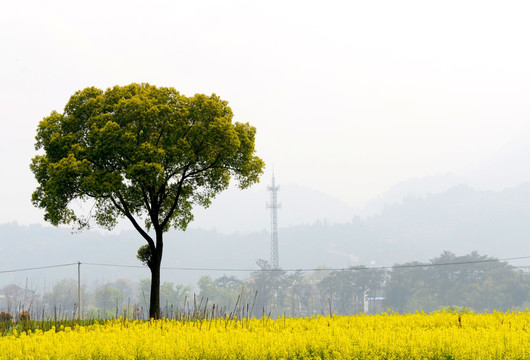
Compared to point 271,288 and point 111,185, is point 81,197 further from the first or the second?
point 271,288

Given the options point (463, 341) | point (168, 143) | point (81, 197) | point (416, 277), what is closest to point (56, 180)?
point (81, 197)

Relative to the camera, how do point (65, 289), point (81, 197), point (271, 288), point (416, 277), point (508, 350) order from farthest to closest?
point (65, 289)
point (271, 288)
point (416, 277)
point (81, 197)
point (508, 350)

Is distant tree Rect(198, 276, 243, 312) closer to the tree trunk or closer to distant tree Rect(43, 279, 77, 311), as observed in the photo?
distant tree Rect(43, 279, 77, 311)

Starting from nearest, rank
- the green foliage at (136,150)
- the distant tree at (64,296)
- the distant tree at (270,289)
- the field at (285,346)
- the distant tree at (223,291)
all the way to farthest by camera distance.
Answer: the field at (285,346), the green foliage at (136,150), the distant tree at (270,289), the distant tree at (223,291), the distant tree at (64,296)

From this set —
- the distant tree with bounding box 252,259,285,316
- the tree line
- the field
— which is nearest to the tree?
the field

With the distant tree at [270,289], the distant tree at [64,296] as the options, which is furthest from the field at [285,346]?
the distant tree at [64,296]

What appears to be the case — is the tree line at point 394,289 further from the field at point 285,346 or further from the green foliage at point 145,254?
the field at point 285,346

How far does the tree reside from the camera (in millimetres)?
24484

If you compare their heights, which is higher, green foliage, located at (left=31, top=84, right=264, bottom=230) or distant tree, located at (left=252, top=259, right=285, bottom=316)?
green foliage, located at (left=31, top=84, right=264, bottom=230)

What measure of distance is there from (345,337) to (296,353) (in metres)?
1.04

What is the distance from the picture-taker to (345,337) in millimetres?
11367

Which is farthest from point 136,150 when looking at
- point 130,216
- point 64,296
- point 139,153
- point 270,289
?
point 64,296

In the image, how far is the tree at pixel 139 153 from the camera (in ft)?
80.3

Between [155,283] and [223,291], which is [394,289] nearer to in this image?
[223,291]
